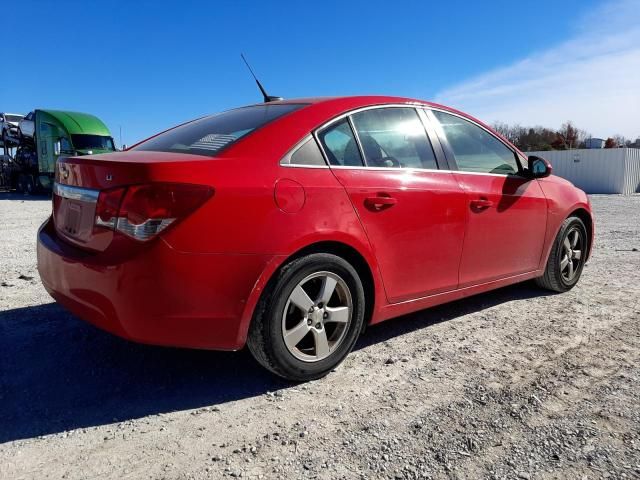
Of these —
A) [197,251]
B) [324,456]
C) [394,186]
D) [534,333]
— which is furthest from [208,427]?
[534,333]

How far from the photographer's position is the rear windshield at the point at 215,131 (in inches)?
109

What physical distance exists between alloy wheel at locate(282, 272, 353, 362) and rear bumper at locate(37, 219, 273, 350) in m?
0.29

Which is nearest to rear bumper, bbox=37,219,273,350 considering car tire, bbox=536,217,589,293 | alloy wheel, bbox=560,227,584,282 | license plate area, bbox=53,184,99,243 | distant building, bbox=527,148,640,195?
license plate area, bbox=53,184,99,243

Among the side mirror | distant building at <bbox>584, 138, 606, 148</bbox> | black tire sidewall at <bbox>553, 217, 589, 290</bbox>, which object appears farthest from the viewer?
distant building at <bbox>584, 138, 606, 148</bbox>

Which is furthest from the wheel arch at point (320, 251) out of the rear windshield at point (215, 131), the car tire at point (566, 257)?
the car tire at point (566, 257)

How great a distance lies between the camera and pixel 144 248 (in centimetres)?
225

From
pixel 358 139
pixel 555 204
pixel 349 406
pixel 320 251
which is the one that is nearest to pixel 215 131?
pixel 358 139

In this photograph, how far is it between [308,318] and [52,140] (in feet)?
58.7

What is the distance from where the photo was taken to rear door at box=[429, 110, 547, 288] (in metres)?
3.55

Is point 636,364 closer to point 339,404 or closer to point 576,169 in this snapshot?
point 339,404

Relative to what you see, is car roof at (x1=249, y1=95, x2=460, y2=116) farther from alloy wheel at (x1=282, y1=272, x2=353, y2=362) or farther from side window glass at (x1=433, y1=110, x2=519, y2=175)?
alloy wheel at (x1=282, y1=272, x2=353, y2=362)

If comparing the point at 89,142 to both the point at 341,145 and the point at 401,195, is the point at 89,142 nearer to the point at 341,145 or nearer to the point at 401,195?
the point at 341,145

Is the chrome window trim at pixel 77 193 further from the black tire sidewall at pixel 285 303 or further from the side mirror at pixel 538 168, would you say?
the side mirror at pixel 538 168

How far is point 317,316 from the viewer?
2.73 meters
